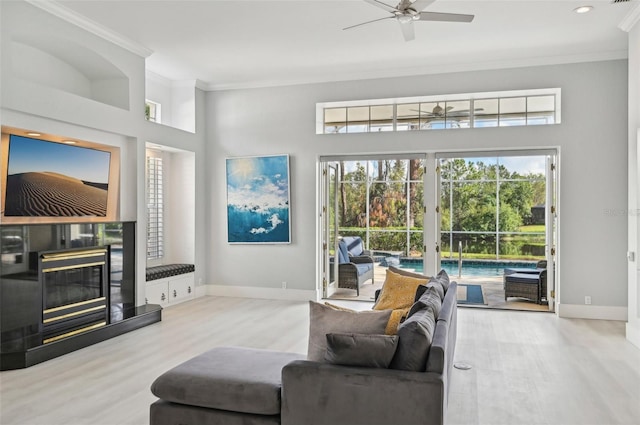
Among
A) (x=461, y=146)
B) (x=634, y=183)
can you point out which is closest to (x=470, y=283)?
(x=461, y=146)

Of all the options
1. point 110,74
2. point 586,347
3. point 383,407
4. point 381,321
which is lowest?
point 586,347

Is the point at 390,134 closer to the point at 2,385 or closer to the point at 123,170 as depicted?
the point at 123,170

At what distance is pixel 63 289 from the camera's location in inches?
198

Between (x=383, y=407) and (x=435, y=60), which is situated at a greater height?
(x=435, y=60)

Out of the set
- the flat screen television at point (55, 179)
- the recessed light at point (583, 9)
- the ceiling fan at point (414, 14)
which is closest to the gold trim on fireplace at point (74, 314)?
the flat screen television at point (55, 179)

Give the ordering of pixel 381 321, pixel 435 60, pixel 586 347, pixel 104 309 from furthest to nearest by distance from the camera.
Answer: pixel 435 60 < pixel 104 309 < pixel 586 347 < pixel 381 321

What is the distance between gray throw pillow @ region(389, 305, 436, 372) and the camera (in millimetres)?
2387

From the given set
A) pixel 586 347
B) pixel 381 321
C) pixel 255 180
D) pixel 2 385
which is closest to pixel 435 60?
pixel 255 180

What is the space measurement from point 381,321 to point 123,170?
14.7 feet

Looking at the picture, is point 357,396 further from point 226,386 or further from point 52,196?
point 52,196

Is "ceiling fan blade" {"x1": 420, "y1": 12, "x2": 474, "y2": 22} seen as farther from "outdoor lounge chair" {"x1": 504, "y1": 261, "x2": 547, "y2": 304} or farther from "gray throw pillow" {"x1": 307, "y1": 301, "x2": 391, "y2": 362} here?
"outdoor lounge chair" {"x1": 504, "y1": 261, "x2": 547, "y2": 304}

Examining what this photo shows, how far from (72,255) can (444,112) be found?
5.21 meters

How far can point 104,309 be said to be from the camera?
18.3ft

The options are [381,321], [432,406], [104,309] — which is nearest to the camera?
[432,406]
